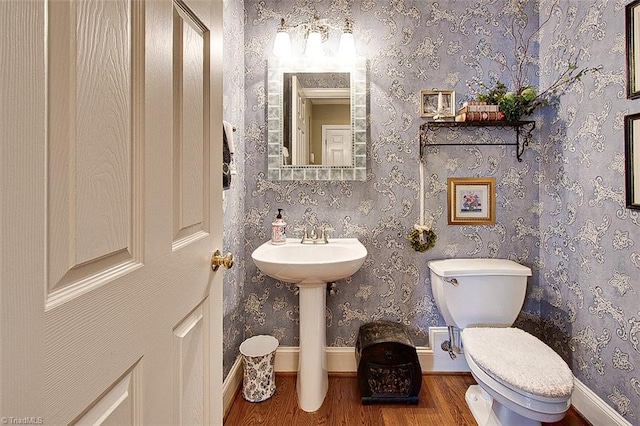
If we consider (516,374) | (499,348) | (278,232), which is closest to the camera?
(516,374)

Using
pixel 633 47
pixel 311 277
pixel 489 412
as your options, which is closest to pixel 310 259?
pixel 311 277

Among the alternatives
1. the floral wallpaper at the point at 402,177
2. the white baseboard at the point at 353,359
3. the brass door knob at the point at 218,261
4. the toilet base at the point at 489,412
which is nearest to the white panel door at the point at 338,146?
the floral wallpaper at the point at 402,177

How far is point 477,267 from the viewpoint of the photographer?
76.4 inches

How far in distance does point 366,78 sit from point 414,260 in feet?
3.78

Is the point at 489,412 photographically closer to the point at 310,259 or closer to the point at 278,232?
the point at 310,259

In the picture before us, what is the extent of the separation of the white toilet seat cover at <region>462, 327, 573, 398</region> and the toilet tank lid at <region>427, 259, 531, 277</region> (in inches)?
11.5

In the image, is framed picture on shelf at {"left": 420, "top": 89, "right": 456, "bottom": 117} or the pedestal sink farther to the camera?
framed picture on shelf at {"left": 420, "top": 89, "right": 456, "bottom": 117}

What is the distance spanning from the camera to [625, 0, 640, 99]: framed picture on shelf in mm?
1478

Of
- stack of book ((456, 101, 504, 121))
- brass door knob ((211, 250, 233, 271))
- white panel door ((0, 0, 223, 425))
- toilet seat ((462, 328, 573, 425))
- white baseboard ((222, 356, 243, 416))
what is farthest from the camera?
stack of book ((456, 101, 504, 121))

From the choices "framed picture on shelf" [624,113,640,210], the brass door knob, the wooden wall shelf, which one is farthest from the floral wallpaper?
the brass door knob

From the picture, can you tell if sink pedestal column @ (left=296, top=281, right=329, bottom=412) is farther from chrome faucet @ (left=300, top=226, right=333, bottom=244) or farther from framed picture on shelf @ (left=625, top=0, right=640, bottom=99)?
framed picture on shelf @ (left=625, top=0, right=640, bottom=99)

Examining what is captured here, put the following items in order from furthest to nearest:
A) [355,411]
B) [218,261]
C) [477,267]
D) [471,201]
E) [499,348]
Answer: [471,201] < [477,267] < [355,411] < [499,348] < [218,261]

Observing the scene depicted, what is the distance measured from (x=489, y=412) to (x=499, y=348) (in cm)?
40

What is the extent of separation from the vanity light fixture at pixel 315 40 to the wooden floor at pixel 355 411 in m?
1.96
